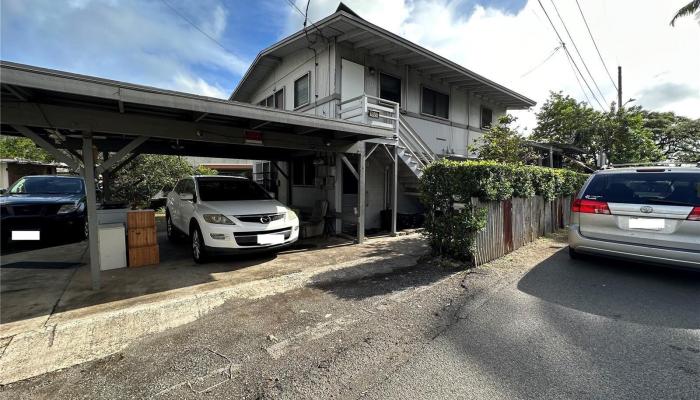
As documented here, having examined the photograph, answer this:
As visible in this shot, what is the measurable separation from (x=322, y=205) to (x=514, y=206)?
491 centimetres

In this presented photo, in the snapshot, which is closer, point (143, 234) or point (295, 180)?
point (143, 234)

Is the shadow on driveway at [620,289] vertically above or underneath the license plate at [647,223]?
underneath

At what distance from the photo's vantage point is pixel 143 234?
226 inches

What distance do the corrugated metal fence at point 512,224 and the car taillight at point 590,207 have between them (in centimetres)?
119

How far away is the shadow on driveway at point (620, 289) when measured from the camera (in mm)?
3373

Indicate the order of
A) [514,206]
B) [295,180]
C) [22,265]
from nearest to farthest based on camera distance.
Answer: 1. [22,265]
2. [514,206]
3. [295,180]

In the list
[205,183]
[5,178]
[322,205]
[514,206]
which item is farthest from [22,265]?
[5,178]

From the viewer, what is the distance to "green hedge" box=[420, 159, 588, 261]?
521 centimetres

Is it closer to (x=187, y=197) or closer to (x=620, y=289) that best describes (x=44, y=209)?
(x=187, y=197)

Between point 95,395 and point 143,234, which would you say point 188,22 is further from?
point 95,395

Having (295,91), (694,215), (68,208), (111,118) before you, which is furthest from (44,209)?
(694,215)

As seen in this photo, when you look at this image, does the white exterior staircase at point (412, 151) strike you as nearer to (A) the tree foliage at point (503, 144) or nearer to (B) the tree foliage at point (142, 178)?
(A) the tree foliage at point (503, 144)

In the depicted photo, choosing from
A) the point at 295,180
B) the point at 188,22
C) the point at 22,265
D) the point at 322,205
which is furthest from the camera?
the point at 295,180

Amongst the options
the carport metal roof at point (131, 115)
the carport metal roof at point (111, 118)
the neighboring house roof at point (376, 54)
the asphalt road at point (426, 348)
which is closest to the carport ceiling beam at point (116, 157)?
the carport metal roof at point (111, 118)
